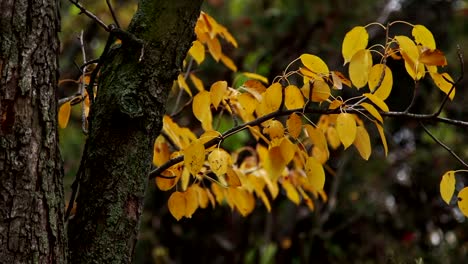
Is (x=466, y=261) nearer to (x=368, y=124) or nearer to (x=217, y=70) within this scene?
(x=368, y=124)

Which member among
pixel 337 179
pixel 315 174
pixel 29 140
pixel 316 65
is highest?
pixel 29 140

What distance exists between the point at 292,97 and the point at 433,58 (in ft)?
1.10

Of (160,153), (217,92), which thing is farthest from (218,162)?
(160,153)

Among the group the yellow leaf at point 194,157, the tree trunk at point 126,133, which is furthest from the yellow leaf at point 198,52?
the yellow leaf at point 194,157

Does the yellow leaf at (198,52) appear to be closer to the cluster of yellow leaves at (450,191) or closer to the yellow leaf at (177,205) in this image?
the yellow leaf at (177,205)

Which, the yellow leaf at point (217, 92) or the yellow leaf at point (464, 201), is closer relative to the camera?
the yellow leaf at point (464, 201)

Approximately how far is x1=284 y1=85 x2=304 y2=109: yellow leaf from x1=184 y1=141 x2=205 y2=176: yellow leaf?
237 millimetres

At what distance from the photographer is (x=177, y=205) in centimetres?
157

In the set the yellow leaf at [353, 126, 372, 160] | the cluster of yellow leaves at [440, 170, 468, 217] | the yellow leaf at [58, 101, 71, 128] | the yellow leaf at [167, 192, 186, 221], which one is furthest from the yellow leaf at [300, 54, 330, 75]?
the yellow leaf at [58, 101, 71, 128]

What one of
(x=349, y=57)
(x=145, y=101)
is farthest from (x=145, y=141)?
(x=349, y=57)

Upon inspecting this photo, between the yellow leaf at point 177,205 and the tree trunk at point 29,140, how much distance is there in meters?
0.37

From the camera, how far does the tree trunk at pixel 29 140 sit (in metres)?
1.15

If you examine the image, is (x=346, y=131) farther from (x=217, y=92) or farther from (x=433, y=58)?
(x=217, y=92)

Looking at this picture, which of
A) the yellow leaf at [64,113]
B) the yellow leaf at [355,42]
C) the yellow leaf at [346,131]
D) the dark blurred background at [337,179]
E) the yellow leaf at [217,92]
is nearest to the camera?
the yellow leaf at [346,131]
